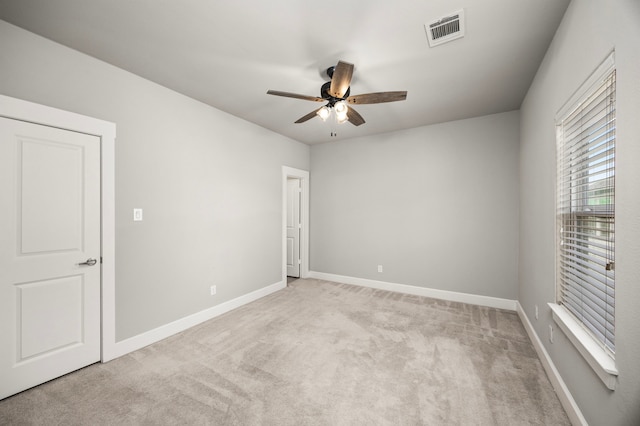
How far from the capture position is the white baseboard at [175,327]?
2500mm

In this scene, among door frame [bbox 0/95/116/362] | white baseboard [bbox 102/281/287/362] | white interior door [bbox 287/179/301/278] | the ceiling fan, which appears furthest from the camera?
white interior door [bbox 287/179/301/278]

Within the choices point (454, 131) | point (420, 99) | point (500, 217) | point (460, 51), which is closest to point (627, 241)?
point (460, 51)

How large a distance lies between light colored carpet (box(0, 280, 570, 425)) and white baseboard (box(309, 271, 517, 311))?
460 millimetres

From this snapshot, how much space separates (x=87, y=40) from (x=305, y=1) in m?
1.87

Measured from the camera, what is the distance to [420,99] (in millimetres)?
3195

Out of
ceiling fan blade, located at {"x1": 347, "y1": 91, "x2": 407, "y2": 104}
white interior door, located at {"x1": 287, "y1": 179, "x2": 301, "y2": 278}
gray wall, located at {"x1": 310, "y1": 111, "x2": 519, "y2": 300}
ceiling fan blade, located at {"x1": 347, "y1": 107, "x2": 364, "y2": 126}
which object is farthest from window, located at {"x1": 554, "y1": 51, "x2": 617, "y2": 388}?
white interior door, located at {"x1": 287, "y1": 179, "x2": 301, "y2": 278}

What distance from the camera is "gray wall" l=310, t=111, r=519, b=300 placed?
367 centimetres

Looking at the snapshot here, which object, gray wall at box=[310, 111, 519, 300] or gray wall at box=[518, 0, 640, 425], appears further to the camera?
gray wall at box=[310, 111, 519, 300]

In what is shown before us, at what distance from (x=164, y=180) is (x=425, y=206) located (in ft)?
12.2

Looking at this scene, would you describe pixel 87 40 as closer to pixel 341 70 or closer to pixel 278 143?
pixel 341 70

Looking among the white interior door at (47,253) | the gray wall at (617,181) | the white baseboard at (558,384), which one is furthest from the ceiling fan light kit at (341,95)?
the white baseboard at (558,384)

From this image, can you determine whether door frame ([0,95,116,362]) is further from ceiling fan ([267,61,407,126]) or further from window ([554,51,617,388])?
window ([554,51,617,388])

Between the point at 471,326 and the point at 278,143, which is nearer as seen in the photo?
the point at 471,326

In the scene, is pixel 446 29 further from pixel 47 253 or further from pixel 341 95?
pixel 47 253
